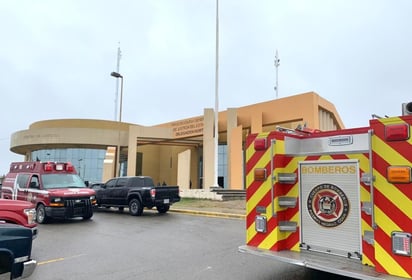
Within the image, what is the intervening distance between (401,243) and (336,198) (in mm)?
1040

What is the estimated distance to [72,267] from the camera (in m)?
6.60

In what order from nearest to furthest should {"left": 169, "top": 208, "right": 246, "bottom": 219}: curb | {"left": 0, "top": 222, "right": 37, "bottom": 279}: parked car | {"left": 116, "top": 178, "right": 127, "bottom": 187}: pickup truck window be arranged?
{"left": 0, "top": 222, "right": 37, "bottom": 279}: parked car, {"left": 169, "top": 208, "right": 246, "bottom": 219}: curb, {"left": 116, "top": 178, "right": 127, "bottom": 187}: pickup truck window

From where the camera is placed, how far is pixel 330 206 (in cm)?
489

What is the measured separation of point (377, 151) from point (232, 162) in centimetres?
2181

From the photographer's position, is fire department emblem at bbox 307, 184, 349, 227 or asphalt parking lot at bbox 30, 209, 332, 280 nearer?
fire department emblem at bbox 307, 184, 349, 227

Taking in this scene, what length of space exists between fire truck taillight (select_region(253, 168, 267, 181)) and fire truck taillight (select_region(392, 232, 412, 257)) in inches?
74.6

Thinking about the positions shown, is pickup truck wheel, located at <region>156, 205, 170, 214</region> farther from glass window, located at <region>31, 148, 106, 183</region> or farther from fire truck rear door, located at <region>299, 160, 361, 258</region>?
glass window, located at <region>31, 148, 106, 183</region>

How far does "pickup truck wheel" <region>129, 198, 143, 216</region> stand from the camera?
15.8 m

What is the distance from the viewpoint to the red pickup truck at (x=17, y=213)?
6541mm

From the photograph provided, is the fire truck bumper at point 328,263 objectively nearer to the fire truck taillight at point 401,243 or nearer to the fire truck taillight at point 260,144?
the fire truck taillight at point 401,243

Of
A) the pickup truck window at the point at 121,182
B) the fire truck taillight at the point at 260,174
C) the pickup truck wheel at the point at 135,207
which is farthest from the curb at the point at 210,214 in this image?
the fire truck taillight at the point at 260,174

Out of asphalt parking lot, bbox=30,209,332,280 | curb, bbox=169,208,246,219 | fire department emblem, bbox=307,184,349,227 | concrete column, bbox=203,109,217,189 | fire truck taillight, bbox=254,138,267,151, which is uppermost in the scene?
concrete column, bbox=203,109,217,189

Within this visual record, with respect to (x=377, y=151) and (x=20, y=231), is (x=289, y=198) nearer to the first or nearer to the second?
(x=377, y=151)

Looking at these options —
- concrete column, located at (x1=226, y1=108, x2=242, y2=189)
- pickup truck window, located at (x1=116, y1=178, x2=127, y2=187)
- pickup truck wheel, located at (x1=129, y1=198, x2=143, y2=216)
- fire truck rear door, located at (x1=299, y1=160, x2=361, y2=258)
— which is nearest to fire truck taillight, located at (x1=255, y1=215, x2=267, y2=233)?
fire truck rear door, located at (x1=299, y1=160, x2=361, y2=258)
